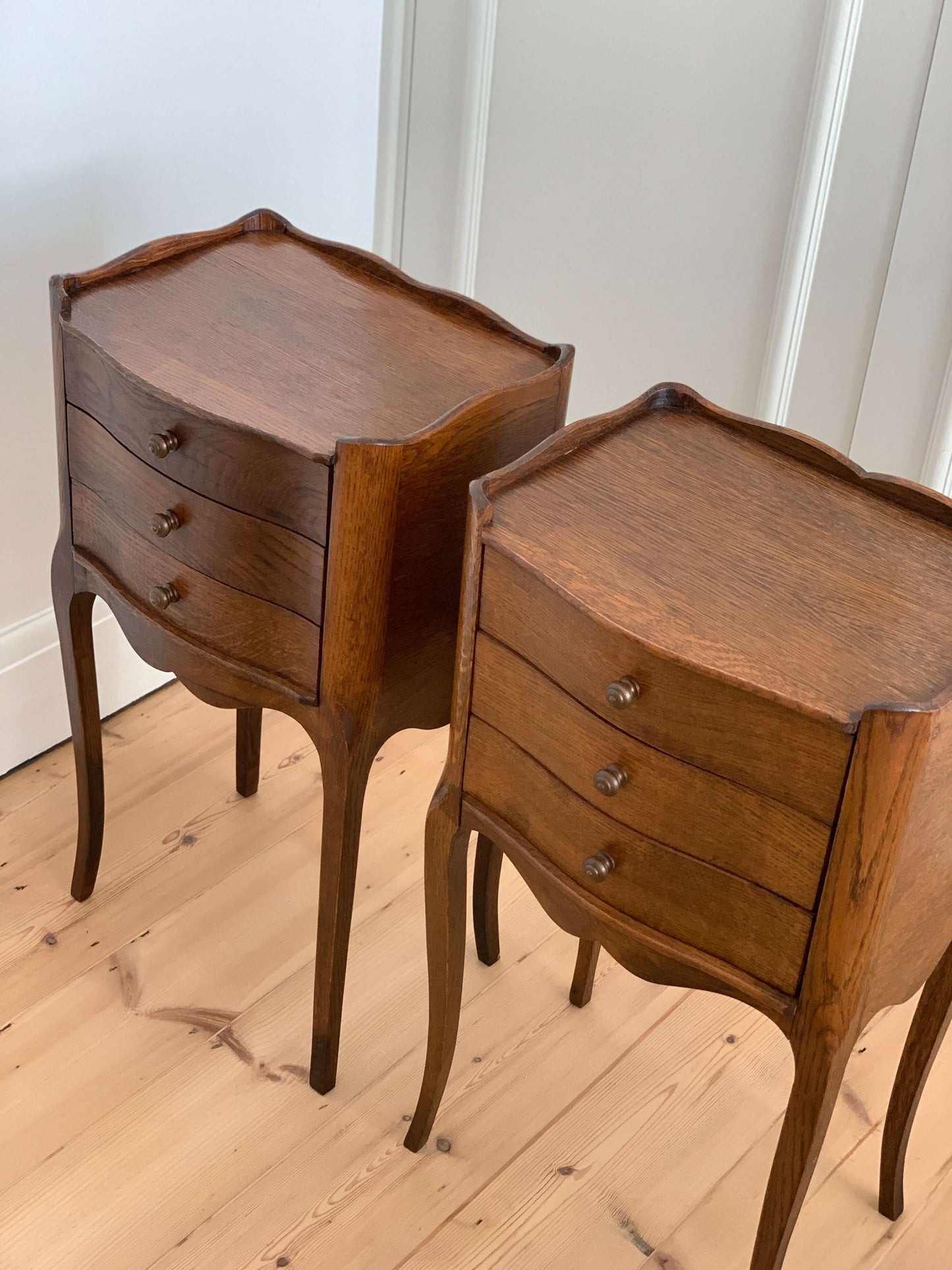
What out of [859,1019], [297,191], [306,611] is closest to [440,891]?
[306,611]

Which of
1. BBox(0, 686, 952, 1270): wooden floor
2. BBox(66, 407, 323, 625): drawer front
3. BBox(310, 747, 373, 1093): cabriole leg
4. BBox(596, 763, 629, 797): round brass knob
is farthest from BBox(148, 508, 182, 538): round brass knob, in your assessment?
BBox(0, 686, 952, 1270): wooden floor

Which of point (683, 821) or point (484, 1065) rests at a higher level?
point (683, 821)

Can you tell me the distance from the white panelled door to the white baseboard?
711 mm

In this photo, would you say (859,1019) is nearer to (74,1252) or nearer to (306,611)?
(306,611)

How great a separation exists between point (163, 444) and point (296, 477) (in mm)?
133

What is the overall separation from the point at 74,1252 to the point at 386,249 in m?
1.40

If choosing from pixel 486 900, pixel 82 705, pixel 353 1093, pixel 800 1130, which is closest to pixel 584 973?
pixel 486 900

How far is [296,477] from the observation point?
43.2 inches

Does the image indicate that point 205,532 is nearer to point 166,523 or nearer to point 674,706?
point 166,523

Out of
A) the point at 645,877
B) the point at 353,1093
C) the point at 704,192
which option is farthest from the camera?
the point at 704,192

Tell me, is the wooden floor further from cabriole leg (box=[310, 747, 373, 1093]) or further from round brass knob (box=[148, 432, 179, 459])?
round brass knob (box=[148, 432, 179, 459])

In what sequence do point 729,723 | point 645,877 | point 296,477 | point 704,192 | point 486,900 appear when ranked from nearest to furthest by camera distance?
point 729,723, point 645,877, point 296,477, point 486,900, point 704,192

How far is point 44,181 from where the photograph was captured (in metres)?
1.53

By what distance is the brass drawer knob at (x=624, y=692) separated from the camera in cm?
90
